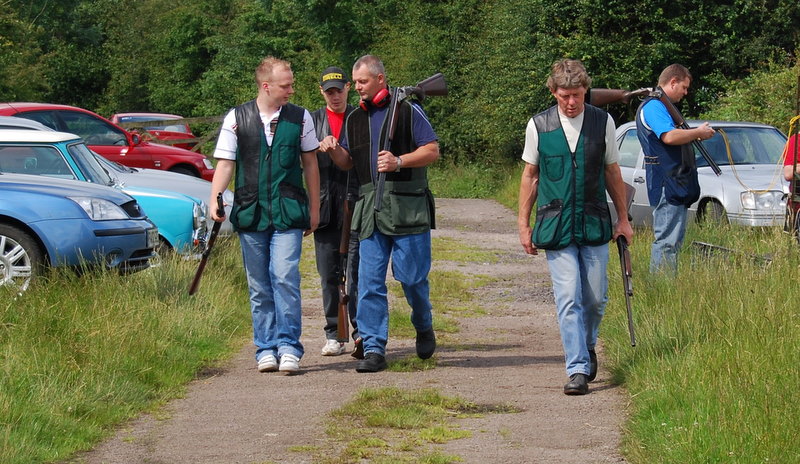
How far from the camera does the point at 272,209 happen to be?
7.82m

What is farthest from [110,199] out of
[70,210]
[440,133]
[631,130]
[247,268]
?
[440,133]

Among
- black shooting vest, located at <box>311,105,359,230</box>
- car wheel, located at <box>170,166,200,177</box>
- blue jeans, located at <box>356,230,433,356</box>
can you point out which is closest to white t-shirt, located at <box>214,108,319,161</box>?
black shooting vest, located at <box>311,105,359,230</box>

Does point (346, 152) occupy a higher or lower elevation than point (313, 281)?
higher

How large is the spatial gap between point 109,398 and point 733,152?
9.77 metres

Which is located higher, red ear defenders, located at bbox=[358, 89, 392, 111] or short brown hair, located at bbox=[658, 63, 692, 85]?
short brown hair, located at bbox=[658, 63, 692, 85]

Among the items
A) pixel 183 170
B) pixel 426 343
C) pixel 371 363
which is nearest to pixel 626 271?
pixel 426 343

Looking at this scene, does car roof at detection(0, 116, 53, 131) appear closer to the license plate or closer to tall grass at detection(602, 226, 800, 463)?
the license plate

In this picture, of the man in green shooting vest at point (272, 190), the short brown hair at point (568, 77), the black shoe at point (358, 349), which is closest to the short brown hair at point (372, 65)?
the man in green shooting vest at point (272, 190)

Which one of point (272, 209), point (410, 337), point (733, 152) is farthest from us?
point (733, 152)

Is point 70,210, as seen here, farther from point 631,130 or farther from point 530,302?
point 631,130

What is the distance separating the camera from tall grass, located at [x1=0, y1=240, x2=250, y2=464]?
6117 mm

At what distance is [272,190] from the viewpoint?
781 cm

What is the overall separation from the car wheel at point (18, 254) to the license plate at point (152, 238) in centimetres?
→ 101

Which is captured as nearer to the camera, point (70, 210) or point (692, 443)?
point (692, 443)
